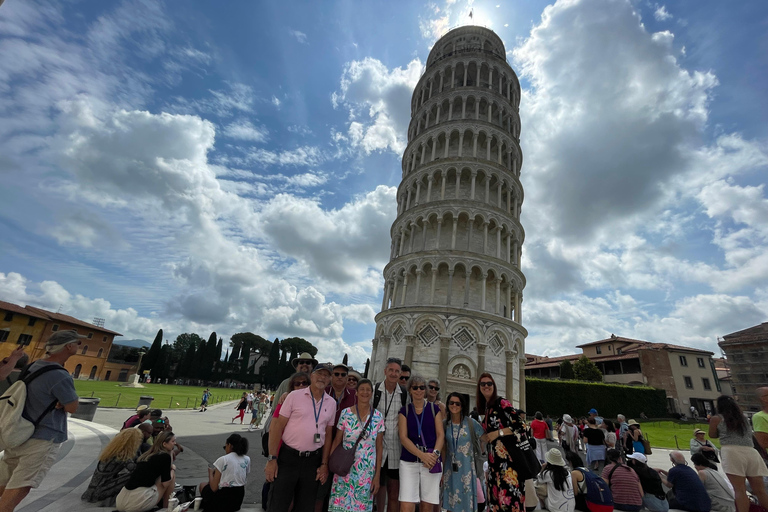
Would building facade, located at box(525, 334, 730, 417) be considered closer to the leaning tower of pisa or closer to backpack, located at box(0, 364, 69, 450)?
the leaning tower of pisa

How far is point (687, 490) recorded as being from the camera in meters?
7.18

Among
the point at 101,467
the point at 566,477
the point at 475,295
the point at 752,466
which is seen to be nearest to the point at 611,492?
the point at 566,477

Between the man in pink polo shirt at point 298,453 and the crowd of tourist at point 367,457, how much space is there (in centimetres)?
1

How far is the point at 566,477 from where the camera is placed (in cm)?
646

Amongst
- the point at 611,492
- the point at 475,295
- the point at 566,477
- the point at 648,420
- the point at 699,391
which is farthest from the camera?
the point at 699,391

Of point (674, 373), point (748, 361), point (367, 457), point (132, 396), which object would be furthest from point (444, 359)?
point (748, 361)

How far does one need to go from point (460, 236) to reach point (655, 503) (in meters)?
21.9

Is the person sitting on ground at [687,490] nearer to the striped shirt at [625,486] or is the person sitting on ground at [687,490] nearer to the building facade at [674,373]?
the striped shirt at [625,486]

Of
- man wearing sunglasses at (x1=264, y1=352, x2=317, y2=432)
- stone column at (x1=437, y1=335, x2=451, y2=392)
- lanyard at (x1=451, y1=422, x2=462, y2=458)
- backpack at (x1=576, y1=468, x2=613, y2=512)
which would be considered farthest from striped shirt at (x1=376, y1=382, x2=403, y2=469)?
stone column at (x1=437, y1=335, x2=451, y2=392)

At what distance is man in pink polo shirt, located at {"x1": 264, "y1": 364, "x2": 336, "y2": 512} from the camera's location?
4.57 meters

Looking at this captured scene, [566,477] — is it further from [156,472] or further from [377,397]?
[156,472]

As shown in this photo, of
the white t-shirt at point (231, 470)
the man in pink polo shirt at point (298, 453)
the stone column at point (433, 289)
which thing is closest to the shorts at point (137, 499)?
the white t-shirt at point (231, 470)

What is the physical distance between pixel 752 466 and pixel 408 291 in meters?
22.0

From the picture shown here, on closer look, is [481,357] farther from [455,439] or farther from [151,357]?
[151,357]
